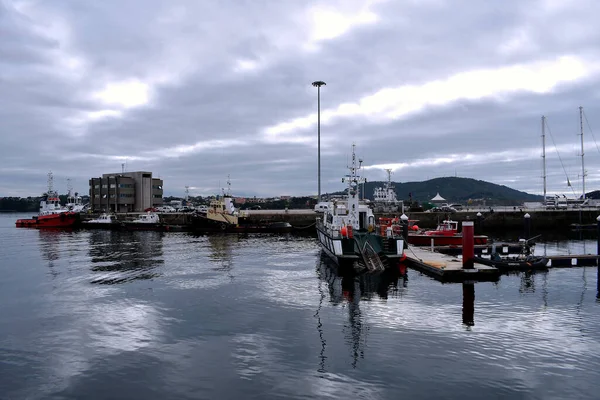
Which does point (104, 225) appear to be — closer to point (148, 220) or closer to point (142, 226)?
point (148, 220)

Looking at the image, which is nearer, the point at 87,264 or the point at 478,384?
the point at 478,384

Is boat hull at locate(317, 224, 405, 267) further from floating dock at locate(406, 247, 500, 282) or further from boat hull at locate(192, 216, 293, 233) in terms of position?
boat hull at locate(192, 216, 293, 233)

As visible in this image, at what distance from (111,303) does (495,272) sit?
22.6 metres

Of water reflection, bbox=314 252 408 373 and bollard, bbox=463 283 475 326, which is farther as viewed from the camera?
bollard, bbox=463 283 475 326

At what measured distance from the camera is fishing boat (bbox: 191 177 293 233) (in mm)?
69188

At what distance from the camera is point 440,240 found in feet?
142

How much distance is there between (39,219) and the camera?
285 ft

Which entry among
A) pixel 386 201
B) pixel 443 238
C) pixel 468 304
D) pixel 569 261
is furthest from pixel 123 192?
pixel 468 304

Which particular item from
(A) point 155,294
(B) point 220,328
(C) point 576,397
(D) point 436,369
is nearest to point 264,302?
(B) point 220,328

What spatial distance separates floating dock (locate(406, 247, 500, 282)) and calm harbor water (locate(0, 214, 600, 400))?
96 cm

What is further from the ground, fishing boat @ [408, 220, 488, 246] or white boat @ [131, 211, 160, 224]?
white boat @ [131, 211, 160, 224]

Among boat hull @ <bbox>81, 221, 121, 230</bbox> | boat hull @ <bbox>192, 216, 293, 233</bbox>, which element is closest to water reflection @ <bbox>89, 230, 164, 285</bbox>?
boat hull @ <bbox>192, 216, 293, 233</bbox>

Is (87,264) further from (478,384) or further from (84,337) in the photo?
(478,384)

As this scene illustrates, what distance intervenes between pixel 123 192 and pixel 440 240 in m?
99.9
